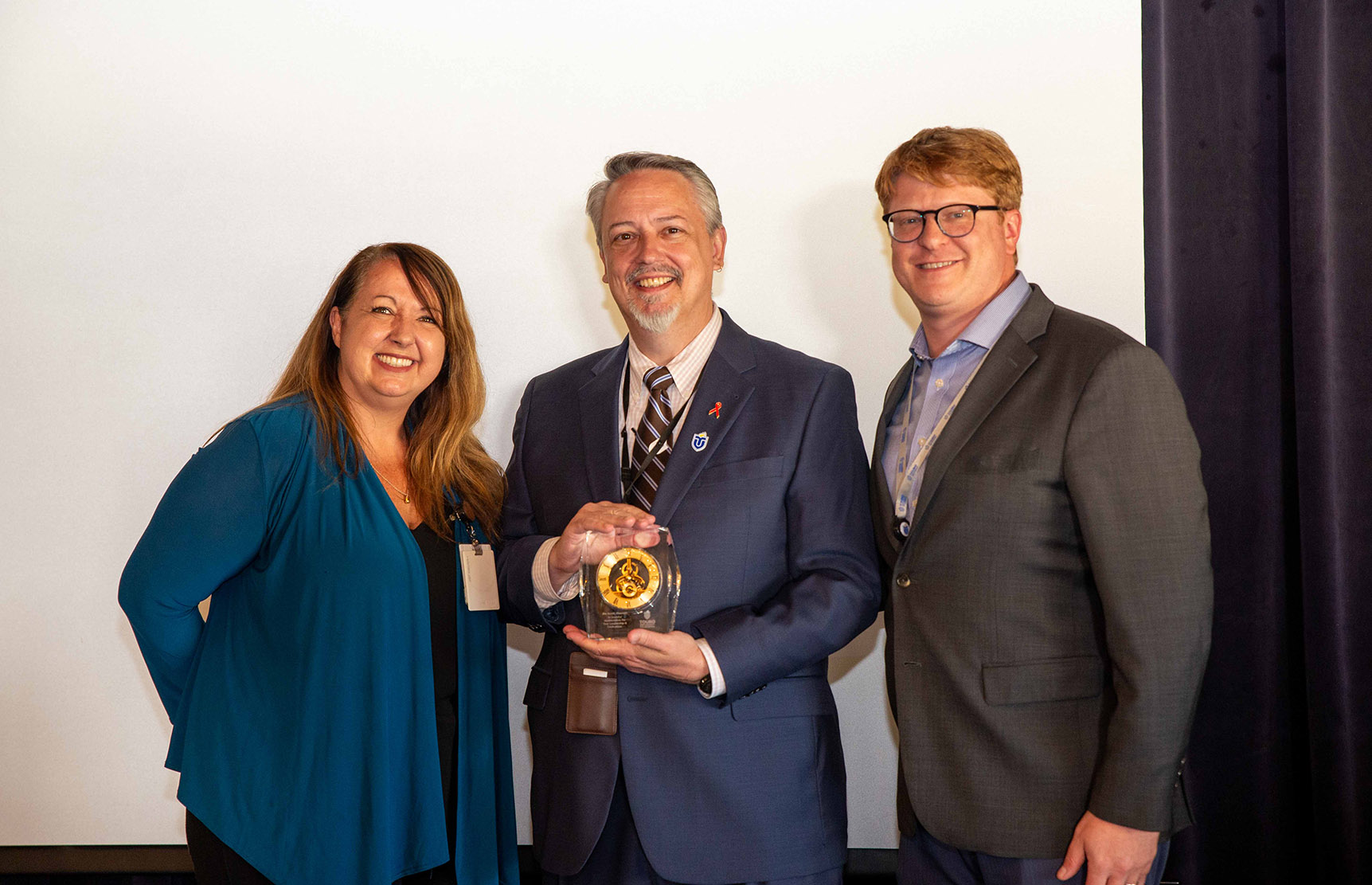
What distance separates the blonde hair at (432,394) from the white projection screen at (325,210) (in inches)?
22.0

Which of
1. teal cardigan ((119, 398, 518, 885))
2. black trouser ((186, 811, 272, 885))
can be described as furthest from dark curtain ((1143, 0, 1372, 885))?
black trouser ((186, 811, 272, 885))

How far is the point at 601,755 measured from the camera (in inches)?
79.6

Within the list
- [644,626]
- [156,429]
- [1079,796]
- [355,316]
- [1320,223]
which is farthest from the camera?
[156,429]

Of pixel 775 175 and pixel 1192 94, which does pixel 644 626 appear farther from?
pixel 1192 94

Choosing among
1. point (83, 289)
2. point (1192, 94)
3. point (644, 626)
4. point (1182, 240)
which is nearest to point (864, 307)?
point (1182, 240)

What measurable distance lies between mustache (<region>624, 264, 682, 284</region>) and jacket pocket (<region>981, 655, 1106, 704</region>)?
1.11 meters

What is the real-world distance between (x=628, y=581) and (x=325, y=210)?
1.95 m

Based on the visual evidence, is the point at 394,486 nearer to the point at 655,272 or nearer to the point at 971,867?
the point at 655,272

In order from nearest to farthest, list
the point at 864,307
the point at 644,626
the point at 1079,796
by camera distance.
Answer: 1. the point at 1079,796
2. the point at 644,626
3. the point at 864,307

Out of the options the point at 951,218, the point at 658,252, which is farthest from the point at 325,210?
the point at 951,218

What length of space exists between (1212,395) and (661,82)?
74.4 inches

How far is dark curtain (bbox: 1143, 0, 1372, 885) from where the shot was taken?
101 inches

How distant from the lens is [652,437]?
7.25 ft

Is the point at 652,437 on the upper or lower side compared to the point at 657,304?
lower
